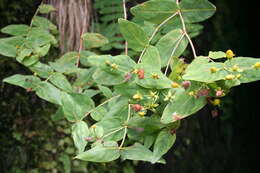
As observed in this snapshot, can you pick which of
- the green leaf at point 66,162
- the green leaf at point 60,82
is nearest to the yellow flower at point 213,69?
the green leaf at point 60,82

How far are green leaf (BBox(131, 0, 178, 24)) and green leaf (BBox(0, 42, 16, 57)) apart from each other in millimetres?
387

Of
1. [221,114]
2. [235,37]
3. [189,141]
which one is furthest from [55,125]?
[235,37]

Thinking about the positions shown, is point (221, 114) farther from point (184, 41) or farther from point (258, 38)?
point (184, 41)

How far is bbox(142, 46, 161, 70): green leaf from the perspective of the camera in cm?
69

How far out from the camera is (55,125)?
1622mm

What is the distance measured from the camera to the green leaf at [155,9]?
0.79 metres

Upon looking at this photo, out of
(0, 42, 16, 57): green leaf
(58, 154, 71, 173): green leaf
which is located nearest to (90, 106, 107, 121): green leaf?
(0, 42, 16, 57): green leaf

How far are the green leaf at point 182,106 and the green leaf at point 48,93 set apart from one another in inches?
15.9

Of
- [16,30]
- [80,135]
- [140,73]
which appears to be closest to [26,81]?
[16,30]

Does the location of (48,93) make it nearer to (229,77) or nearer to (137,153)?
(137,153)

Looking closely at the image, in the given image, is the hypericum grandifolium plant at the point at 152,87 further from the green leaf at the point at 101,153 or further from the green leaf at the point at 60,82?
the green leaf at the point at 60,82

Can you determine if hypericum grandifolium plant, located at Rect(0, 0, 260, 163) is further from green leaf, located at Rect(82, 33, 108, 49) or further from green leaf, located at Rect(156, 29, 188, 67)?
green leaf, located at Rect(82, 33, 108, 49)

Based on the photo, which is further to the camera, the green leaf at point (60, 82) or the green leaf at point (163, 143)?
the green leaf at point (60, 82)

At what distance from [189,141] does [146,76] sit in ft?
4.48
